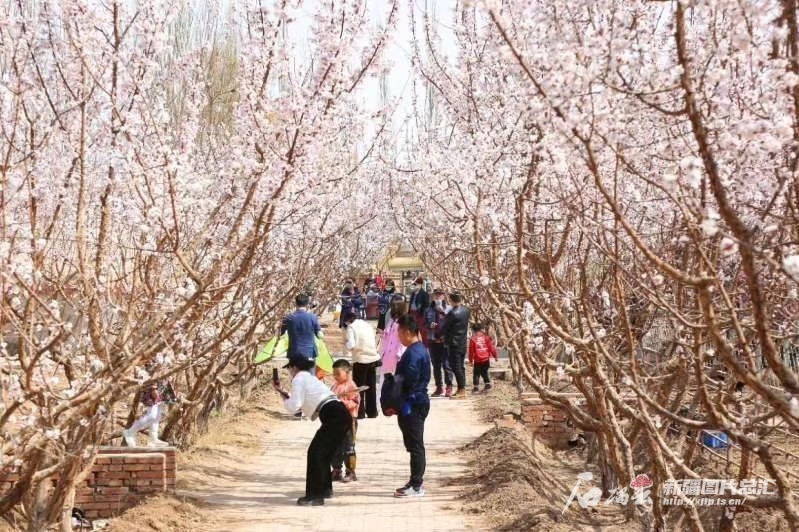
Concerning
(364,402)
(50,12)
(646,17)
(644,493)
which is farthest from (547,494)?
(50,12)

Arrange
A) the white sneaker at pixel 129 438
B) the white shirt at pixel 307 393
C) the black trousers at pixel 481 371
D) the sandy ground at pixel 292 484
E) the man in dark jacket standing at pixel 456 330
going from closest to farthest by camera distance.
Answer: the sandy ground at pixel 292 484 → the white shirt at pixel 307 393 → the white sneaker at pixel 129 438 → the man in dark jacket standing at pixel 456 330 → the black trousers at pixel 481 371

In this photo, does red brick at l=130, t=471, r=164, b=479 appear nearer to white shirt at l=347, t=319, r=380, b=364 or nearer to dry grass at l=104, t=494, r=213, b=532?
dry grass at l=104, t=494, r=213, b=532

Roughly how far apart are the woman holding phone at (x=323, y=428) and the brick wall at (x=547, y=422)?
4.51 metres

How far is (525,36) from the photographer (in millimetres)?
6277

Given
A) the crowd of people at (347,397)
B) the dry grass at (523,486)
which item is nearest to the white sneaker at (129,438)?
the crowd of people at (347,397)

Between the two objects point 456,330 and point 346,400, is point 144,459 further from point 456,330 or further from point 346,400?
point 456,330

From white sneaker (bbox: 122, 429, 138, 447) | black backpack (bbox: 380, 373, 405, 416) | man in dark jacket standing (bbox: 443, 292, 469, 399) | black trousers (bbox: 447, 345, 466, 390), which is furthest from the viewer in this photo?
black trousers (bbox: 447, 345, 466, 390)

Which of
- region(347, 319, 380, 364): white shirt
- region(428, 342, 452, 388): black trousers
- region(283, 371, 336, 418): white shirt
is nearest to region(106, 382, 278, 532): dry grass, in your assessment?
region(283, 371, 336, 418): white shirt

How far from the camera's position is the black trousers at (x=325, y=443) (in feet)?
29.9

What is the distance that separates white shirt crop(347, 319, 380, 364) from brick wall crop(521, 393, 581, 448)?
6.45 feet

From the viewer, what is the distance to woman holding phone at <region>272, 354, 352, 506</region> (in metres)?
9.13

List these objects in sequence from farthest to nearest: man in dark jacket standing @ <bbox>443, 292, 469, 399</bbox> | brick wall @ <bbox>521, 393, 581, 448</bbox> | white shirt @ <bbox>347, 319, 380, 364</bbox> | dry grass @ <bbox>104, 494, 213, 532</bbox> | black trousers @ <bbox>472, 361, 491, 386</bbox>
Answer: black trousers @ <bbox>472, 361, 491, 386</bbox>
man in dark jacket standing @ <bbox>443, 292, 469, 399</bbox>
brick wall @ <bbox>521, 393, 581, 448</bbox>
white shirt @ <bbox>347, 319, 380, 364</bbox>
dry grass @ <bbox>104, 494, 213, 532</bbox>

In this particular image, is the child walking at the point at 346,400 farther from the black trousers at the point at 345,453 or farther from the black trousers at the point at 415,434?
the black trousers at the point at 415,434

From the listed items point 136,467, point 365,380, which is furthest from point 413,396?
point 365,380
